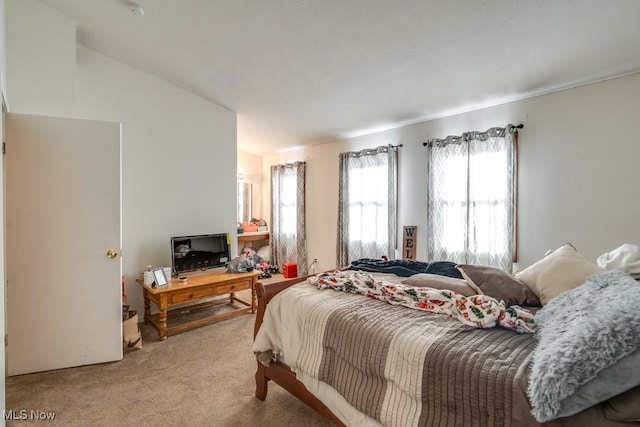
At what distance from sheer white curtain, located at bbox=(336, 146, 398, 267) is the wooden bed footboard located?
228 centimetres

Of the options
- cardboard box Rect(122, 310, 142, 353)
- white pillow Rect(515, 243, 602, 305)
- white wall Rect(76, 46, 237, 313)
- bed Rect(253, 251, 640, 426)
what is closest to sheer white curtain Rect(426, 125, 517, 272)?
white pillow Rect(515, 243, 602, 305)

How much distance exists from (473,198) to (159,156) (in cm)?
360

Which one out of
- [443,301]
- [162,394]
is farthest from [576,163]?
[162,394]

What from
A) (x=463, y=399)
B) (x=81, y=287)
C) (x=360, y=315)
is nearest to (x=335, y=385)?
(x=360, y=315)

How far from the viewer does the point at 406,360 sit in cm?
122

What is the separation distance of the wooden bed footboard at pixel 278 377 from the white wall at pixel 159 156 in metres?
2.19

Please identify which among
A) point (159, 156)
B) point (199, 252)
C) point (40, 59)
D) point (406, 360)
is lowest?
point (406, 360)

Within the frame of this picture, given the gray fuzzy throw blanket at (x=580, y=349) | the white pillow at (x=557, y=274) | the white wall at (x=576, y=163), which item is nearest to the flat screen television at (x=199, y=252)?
the white wall at (x=576, y=163)

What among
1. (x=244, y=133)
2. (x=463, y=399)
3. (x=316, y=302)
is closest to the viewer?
(x=463, y=399)

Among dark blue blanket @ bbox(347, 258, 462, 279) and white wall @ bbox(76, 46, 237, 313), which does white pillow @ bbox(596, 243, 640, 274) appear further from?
white wall @ bbox(76, 46, 237, 313)

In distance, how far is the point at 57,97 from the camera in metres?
2.72

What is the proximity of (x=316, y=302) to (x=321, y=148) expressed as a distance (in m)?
3.71

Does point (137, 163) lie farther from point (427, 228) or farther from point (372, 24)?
point (427, 228)

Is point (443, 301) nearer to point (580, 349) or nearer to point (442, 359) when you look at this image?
point (442, 359)
